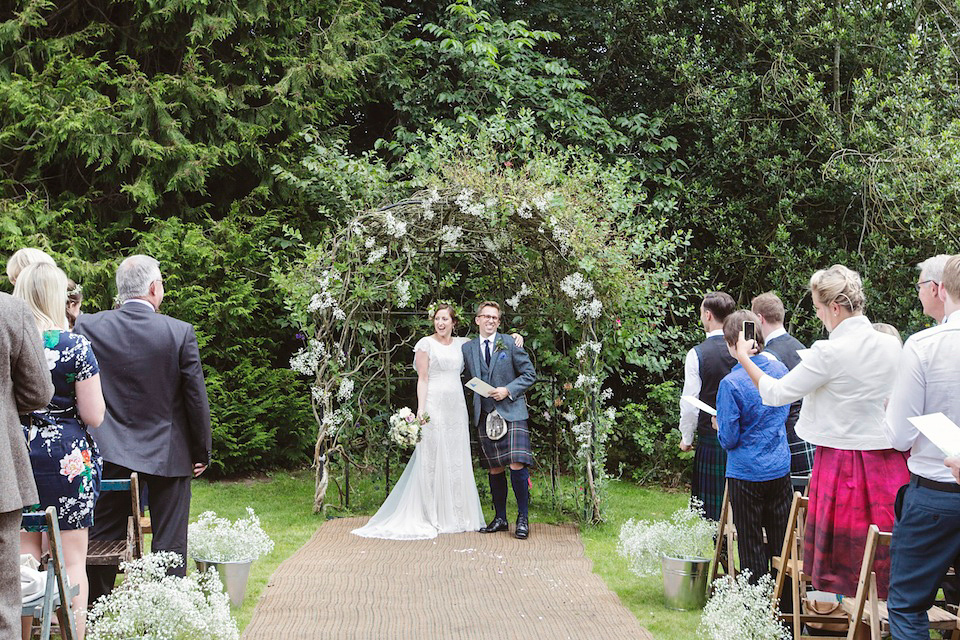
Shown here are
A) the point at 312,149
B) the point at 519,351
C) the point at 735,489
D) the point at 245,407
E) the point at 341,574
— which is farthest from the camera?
the point at 312,149

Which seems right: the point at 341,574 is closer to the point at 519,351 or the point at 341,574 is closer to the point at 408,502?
the point at 408,502

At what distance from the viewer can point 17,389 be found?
10.3 feet

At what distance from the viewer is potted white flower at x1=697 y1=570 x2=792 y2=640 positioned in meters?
3.88

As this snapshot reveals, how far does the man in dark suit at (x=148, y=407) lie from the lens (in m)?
4.62

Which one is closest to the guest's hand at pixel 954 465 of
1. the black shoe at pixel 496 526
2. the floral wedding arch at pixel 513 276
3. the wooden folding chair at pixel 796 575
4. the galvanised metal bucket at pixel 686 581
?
the wooden folding chair at pixel 796 575

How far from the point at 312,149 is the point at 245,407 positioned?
3192mm

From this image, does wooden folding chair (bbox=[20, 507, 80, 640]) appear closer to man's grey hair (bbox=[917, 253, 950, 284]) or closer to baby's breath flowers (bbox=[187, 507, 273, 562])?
baby's breath flowers (bbox=[187, 507, 273, 562])

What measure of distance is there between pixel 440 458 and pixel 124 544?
11.8ft

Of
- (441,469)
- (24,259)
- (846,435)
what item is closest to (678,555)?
(846,435)

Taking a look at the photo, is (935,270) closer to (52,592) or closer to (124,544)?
(52,592)

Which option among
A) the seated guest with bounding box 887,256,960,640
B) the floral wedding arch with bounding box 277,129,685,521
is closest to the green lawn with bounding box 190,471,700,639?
the floral wedding arch with bounding box 277,129,685,521

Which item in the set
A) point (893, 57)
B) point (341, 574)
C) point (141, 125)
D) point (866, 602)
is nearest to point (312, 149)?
point (141, 125)

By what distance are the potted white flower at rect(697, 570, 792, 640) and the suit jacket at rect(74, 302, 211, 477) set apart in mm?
2798

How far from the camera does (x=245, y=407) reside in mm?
9914
